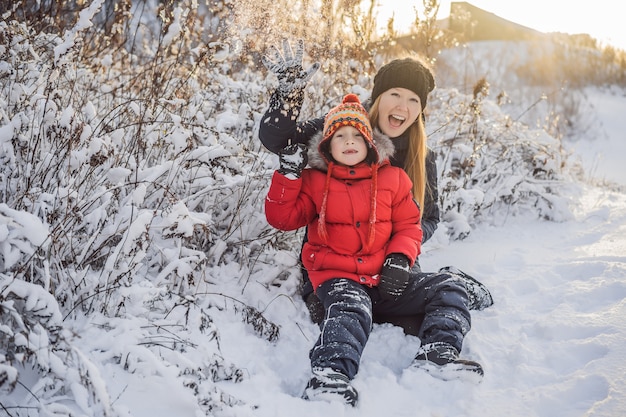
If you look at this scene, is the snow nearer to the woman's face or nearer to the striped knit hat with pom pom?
the striped knit hat with pom pom

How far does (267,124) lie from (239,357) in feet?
3.42

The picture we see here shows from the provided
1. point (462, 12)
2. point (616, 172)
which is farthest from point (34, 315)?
point (616, 172)

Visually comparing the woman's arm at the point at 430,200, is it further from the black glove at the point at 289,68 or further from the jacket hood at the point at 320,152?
the black glove at the point at 289,68

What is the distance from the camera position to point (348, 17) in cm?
375

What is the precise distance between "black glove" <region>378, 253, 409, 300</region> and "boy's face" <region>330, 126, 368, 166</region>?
513 mm

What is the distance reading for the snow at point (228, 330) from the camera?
55.0 inches

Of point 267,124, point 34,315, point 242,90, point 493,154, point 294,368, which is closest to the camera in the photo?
point 34,315

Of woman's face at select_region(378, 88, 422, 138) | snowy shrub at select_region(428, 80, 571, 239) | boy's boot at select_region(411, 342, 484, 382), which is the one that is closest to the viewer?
boy's boot at select_region(411, 342, 484, 382)

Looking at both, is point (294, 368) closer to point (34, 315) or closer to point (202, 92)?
point (34, 315)

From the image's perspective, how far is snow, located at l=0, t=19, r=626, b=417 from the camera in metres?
1.40

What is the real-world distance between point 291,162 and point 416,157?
0.82m

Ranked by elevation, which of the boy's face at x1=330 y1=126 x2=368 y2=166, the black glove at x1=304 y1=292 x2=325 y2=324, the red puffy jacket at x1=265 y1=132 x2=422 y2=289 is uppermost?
the boy's face at x1=330 y1=126 x2=368 y2=166

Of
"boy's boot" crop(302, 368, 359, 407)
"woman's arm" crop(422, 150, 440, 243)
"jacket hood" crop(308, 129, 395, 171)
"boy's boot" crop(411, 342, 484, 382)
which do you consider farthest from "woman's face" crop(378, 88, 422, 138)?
"boy's boot" crop(302, 368, 359, 407)

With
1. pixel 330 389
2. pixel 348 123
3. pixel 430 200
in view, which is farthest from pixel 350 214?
pixel 330 389
